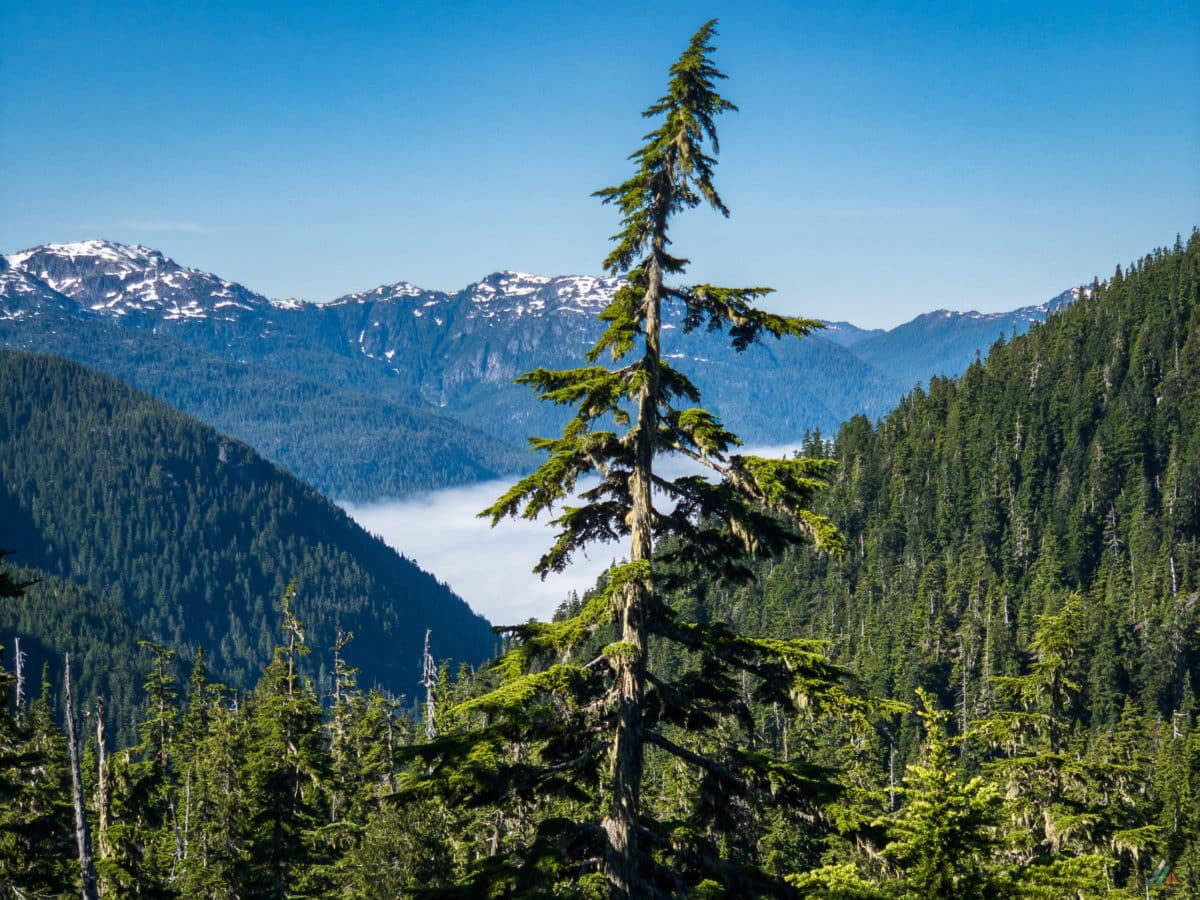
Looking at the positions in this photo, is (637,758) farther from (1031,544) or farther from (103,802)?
(1031,544)

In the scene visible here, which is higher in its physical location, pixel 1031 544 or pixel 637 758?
pixel 637 758

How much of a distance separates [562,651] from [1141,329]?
218 m

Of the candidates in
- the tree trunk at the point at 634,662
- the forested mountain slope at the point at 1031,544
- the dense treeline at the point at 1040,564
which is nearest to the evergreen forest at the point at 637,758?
the tree trunk at the point at 634,662

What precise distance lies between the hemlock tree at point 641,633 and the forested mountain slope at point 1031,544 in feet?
364

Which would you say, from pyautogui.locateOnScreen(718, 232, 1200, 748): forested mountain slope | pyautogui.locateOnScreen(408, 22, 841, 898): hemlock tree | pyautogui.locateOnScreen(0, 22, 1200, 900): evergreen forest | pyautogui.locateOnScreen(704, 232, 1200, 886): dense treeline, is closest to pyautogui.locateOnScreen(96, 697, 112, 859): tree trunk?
pyautogui.locateOnScreen(0, 22, 1200, 900): evergreen forest

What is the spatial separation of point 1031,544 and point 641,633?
164572 mm

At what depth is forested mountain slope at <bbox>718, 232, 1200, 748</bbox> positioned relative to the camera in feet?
418

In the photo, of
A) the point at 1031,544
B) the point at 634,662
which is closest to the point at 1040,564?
the point at 1031,544

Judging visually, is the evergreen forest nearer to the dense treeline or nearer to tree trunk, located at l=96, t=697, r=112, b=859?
tree trunk, located at l=96, t=697, r=112, b=859

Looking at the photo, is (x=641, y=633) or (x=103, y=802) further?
(x=103, y=802)

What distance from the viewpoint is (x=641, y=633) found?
12.6 m

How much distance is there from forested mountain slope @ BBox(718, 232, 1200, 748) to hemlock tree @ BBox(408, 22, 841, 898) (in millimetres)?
110902

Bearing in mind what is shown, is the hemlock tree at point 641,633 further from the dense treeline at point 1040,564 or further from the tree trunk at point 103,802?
the dense treeline at point 1040,564

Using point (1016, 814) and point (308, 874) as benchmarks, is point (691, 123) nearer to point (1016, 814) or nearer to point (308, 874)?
point (1016, 814)
